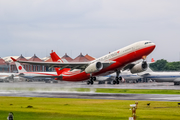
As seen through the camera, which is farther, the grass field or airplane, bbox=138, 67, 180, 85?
airplane, bbox=138, 67, 180, 85

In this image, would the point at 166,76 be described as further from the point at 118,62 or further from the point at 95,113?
the point at 95,113

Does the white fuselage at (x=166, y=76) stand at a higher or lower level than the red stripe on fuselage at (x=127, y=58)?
lower

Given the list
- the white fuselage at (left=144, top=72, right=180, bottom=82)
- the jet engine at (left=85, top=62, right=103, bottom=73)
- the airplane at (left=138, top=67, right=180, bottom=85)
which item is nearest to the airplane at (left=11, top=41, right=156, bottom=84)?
the jet engine at (left=85, top=62, right=103, bottom=73)

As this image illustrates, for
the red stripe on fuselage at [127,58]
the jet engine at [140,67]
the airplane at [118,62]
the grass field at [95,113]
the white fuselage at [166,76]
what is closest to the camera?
the grass field at [95,113]

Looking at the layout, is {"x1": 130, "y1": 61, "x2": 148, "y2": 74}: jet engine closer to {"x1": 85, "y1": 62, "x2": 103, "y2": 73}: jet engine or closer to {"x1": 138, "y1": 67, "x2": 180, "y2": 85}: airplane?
{"x1": 85, "y1": 62, "x2": 103, "y2": 73}: jet engine

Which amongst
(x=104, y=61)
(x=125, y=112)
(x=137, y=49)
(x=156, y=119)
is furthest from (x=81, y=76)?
(x=156, y=119)

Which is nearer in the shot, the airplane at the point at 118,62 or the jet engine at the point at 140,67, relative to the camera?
the airplane at the point at 118,62

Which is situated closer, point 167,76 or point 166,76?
point 167,76

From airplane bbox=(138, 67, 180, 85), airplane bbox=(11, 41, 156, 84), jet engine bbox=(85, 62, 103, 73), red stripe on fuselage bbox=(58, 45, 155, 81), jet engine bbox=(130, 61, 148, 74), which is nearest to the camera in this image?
red stripe on fuselage bbox=(58, 45, 155, 81)

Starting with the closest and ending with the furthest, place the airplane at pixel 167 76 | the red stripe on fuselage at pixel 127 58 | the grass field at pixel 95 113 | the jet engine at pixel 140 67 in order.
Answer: the grass field at pixel 95 113
the red stripe on fuselage at pixel 127 58
the jet engine at pixel 140 67
the airplane at pixel 167 76

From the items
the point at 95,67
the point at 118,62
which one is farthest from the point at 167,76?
the point at 95,67

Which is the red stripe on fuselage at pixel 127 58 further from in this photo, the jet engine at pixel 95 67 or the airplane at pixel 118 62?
the jet engine at pixel 95 67

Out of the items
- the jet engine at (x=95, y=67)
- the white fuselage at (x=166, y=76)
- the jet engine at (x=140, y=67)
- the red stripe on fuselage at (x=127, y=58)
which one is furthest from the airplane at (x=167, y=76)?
the jet engine at (x=95, y=67)

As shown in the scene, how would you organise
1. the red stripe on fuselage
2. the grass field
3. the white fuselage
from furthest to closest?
the white fuselage, the red stripe on fuselage, the grass field
